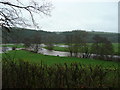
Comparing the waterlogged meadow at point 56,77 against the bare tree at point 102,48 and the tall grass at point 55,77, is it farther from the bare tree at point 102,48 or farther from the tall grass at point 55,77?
the bare tree at point 102,48

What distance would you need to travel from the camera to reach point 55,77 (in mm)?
3334

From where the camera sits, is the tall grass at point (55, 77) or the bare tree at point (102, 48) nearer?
the tall grass at point (55, 77)

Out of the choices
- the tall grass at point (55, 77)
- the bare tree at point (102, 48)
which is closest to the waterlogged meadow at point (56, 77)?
the tall grass at point (55, 77)

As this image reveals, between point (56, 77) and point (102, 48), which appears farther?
point (102, 48)

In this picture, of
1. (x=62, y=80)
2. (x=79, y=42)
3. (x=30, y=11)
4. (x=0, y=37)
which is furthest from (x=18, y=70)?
(x=79, y=42)

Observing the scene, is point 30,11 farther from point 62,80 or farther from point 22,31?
point 62,80

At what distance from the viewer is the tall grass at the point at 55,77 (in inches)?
128

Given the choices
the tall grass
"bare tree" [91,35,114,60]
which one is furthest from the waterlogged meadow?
"bare tree" [91,35,114,60]

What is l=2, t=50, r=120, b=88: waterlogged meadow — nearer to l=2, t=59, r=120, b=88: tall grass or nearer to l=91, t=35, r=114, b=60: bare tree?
l=2, t=59, r=120, b=88: tall grass

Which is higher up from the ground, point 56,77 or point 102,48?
point 56,77

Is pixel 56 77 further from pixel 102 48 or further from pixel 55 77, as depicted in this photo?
pixel 102 48

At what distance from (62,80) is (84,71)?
60cm

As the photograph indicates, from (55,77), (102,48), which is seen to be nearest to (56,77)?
(55,77)

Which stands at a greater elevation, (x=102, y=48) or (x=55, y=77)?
(x=55, y=77)
